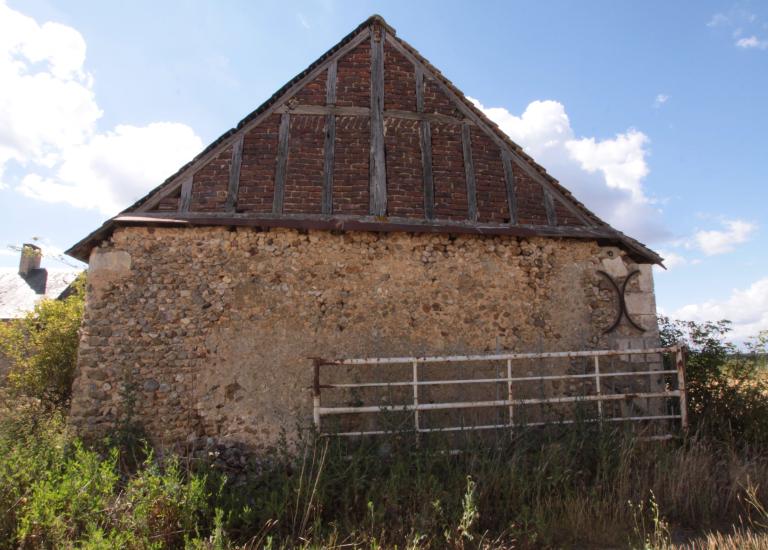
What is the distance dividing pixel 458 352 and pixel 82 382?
5.11m

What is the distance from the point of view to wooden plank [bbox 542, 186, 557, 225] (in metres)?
7.57

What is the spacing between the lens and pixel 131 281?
21.6ft

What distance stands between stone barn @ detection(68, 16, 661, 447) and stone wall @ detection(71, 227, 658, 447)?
0.02 meters

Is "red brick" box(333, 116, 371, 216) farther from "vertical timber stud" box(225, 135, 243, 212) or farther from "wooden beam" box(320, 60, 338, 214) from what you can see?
"vertical timber stud" box(225, 135, 243, 212)

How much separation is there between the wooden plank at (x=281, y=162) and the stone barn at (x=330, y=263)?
28mm

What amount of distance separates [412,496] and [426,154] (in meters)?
5.22

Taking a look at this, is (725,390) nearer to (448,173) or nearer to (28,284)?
(448,173)

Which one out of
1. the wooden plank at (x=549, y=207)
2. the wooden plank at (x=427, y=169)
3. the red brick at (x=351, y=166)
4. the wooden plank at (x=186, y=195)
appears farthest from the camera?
the wooden plank at (x=549, y=207)

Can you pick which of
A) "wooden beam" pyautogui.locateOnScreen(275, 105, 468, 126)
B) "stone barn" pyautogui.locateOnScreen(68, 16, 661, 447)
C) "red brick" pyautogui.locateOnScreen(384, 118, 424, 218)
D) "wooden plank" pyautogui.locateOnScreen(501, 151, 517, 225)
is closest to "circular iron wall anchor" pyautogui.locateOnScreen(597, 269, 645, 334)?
"stone barn" pyautogui.locateOnScreen(68, 16, 661, 447)

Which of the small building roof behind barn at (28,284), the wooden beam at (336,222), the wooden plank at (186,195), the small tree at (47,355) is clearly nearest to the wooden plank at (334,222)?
the wooden beam at (336,222)

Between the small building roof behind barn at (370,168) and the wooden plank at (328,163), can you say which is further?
the wooden plank at (328,163)

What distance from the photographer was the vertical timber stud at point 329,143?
7113mm

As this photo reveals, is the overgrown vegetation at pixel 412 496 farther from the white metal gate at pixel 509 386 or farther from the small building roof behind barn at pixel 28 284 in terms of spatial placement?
the small building roof behind barn at pixel 28 284

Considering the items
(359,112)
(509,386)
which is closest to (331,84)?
(359,112)
